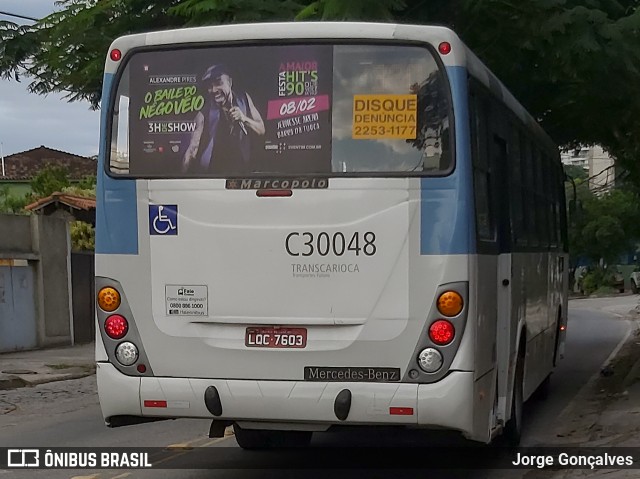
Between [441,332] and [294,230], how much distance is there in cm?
123

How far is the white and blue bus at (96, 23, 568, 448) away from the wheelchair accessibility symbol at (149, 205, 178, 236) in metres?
0.01

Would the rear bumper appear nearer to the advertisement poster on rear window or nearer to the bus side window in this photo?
the bus side window

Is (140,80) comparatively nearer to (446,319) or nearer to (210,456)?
(446,319)

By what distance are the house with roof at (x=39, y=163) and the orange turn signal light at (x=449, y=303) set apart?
160 feet

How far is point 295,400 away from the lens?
22.8 feet

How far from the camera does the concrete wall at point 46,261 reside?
22297 mm

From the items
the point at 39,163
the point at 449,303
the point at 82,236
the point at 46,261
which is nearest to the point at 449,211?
the point at 449,303

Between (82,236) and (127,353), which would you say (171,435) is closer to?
(127,353)

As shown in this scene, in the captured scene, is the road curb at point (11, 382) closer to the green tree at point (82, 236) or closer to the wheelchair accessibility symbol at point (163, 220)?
the wheelchair accessibility symbol at point (163, 220)

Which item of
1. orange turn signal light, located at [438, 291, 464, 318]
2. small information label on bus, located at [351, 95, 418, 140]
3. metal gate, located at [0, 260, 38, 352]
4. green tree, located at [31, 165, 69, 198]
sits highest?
green tree, located at [31, 165, 69, 198]

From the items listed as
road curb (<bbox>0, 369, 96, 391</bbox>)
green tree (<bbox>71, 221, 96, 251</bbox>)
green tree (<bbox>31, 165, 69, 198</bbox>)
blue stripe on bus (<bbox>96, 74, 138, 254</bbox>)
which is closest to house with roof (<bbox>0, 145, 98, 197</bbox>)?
green tree (<bbox>31, 165, 69, 198</bbox>)

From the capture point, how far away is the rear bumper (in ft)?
22.4

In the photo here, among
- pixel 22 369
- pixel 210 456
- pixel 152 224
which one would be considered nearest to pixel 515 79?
pixel 210 456

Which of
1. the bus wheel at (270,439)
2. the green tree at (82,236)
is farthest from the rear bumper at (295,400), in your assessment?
the green tree at (82,236)
